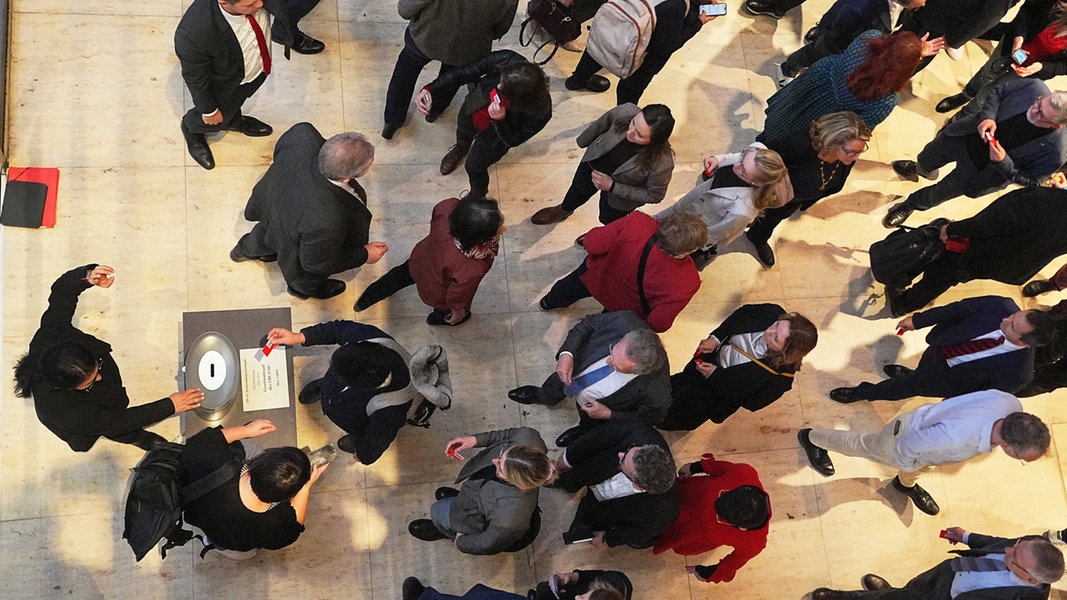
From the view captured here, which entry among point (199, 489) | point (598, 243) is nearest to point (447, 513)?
point (199, 489)

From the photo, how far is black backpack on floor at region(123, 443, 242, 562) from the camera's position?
3.59 m

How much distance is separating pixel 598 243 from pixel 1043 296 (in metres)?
3.95

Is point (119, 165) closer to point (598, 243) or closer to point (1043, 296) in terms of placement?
point (598, 243)

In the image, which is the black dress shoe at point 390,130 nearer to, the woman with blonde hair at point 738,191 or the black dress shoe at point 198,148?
the black dress shoe at point 198,148

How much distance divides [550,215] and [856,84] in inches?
83.9

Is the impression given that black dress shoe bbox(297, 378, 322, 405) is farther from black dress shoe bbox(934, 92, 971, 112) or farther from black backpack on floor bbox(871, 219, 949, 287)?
black dress shoe bbox(934, 92, 971, 112)

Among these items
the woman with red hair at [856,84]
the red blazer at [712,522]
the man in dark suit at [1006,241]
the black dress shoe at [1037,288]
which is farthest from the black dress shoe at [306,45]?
the black dress shoe at [1037,288]

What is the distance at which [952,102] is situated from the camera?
6.80 meters

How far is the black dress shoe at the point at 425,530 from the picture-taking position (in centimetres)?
477

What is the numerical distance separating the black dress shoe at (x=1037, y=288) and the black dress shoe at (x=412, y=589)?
16.4 feet

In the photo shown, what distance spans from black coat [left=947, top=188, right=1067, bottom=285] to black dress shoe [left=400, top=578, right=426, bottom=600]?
4.08 m

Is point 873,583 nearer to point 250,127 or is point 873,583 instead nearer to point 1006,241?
point 1006,241

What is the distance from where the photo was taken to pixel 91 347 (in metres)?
4.02

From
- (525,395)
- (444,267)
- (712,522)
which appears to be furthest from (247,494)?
(712,522)
